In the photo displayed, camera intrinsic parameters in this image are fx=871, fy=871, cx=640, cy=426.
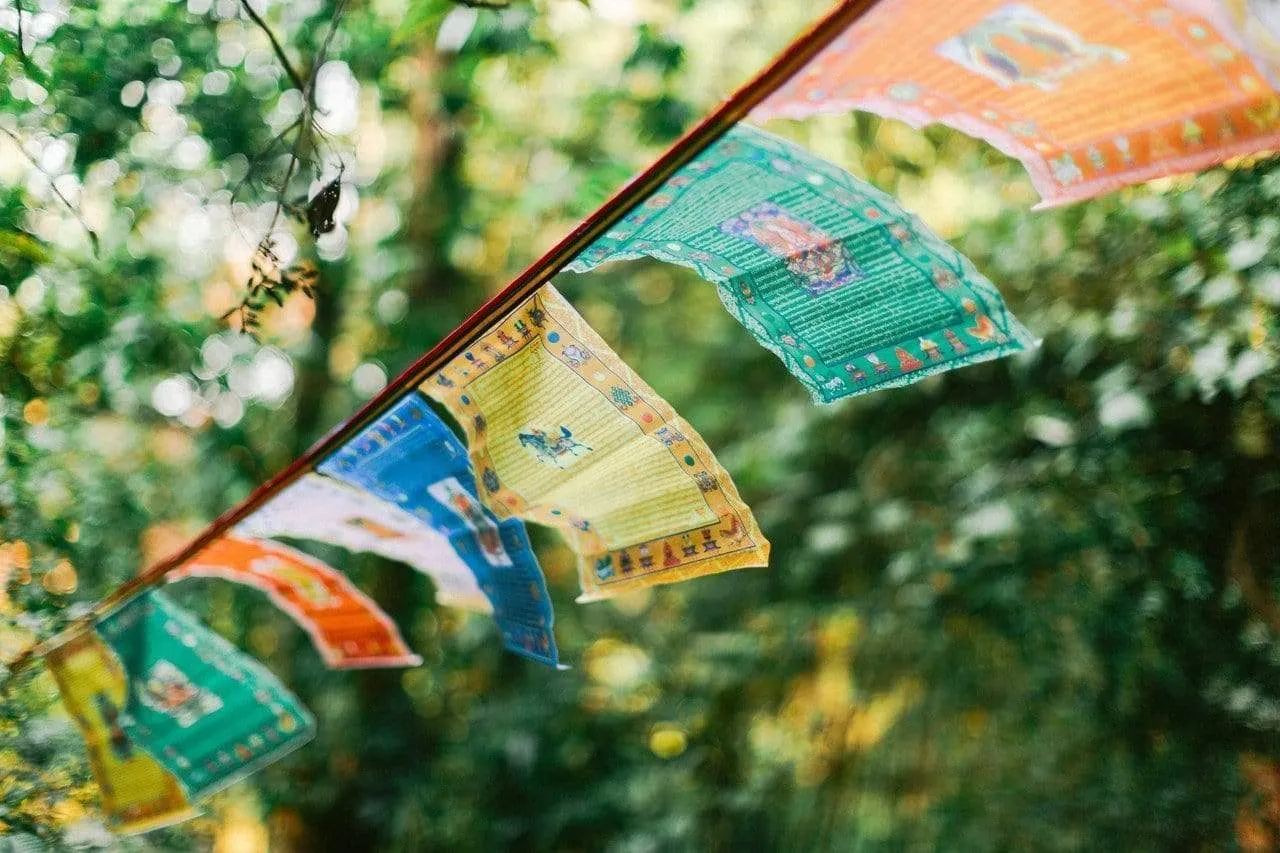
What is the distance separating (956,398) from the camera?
2.60m

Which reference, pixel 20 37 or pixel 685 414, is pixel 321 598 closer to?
pixel 20 37

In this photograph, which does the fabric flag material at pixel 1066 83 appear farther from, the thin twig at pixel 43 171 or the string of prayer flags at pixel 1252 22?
the thin twig at pixel 43 171

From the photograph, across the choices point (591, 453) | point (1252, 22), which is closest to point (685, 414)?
point (591, 453)

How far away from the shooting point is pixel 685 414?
3.41 metres

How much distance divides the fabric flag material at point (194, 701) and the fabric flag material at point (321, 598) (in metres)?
0.10

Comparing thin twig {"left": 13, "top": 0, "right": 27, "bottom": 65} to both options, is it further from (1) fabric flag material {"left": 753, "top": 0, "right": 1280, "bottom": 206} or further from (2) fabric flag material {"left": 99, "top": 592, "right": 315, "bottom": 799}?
(1) fabric flag material {"left": 753, "top": 0, "right": 1280, "bottom": 206}

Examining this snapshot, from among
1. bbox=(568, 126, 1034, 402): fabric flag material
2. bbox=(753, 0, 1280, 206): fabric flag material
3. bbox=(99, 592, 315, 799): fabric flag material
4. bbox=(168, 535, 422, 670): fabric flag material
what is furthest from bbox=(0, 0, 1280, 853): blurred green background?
bbox=(753, 0, 1280, 206): fabric flag material

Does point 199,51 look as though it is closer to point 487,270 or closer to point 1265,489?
point 487,270

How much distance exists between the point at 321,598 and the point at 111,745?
43 cm

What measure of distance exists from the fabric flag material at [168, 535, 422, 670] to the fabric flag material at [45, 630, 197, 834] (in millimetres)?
214

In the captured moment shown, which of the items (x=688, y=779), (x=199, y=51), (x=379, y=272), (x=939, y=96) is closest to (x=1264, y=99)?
(x=939, y=96)

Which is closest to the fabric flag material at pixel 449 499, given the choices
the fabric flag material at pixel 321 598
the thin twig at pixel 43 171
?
the fabric flag material at pixel 321 598

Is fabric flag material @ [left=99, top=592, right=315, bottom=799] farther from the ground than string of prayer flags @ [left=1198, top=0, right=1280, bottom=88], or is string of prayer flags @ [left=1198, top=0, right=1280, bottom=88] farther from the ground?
fabric flag material @ [left=99, top=592, right=315, bottom=799]

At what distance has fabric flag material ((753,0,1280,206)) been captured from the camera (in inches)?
29.3
